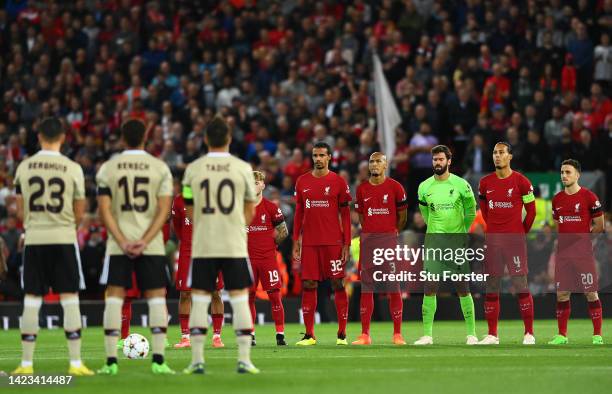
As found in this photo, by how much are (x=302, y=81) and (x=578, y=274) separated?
522 inches

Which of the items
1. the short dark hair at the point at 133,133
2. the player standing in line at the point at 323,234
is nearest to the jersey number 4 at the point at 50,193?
the short dark hair at the point at 133,133

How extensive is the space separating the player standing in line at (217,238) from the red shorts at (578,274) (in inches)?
255

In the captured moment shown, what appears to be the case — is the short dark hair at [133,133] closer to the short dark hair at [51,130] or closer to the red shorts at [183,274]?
the short dark hair at [51,130]

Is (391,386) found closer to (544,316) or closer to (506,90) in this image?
(544,316)

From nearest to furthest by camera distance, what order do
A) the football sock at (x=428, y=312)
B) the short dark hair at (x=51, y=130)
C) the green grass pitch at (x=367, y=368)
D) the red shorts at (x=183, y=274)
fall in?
the green grass pitch at (x=367, y=368), the short dark hair at (x=51, y=130), the red shorts at (x=183, y=274), the football sock at (x=428, y=312)

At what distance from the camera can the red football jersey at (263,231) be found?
16.4 meters

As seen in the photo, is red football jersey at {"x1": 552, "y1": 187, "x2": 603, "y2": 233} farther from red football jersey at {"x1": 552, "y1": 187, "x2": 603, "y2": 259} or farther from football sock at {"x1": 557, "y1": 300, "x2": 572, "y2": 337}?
football sock at {"x1": 557, "y1": 300, "x2": 572, "y2": 337}

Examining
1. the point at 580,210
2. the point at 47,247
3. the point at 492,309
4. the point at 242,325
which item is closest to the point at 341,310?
the point at 492,309

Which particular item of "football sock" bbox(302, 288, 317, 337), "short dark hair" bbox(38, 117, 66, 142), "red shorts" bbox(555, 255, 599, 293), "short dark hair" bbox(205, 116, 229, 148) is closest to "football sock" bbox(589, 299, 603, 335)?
"red shorts" bbox(555, 255, 599, 293)

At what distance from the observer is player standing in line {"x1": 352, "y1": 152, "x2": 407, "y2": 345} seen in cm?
1633

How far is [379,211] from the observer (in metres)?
16.5

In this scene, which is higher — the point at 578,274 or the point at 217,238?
the point at 217,238

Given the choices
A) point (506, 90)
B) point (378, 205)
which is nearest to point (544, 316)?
point (506, 90)

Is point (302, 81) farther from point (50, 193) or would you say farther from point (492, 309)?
point (50, 193)
